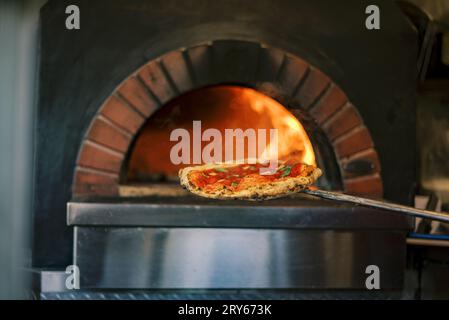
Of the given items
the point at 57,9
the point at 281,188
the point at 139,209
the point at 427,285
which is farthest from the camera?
the point at 427,285

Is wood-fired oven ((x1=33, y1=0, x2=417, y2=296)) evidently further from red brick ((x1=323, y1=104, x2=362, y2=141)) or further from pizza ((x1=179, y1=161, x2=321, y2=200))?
pizza ((x1=179, y1=161, x2=321, y2=200))

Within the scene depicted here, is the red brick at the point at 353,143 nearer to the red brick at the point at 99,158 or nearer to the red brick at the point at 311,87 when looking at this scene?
the red brick at the point at 311,87

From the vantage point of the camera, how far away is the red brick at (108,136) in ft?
7.36

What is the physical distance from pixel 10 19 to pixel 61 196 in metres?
0.62

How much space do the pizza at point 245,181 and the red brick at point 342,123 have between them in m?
0.46

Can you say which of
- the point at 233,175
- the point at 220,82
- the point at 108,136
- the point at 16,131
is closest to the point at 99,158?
the point at 108,136

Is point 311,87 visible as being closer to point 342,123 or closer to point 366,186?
point 342,123

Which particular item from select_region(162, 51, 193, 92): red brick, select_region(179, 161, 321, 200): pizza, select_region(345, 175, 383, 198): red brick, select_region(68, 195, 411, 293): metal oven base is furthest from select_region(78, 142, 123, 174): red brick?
select_region(345, 175, 383, 198): red brick

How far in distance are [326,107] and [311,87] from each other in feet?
0.27

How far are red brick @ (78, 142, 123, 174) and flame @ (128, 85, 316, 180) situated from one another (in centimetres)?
25

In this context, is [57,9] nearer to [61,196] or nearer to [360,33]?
[61,196]

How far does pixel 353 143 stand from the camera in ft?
7.66
